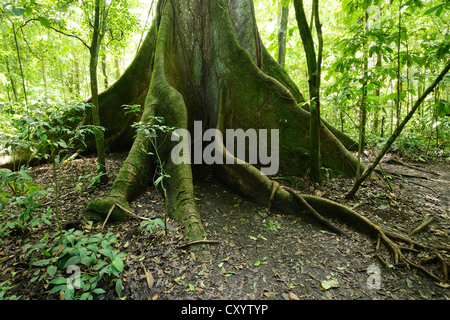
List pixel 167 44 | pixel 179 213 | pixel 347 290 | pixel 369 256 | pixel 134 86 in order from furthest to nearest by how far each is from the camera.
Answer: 1. pixel 134 86
2. pixel 167 44
3. pixel 179 213
4. pixel 369 256
5. pixel 347 290

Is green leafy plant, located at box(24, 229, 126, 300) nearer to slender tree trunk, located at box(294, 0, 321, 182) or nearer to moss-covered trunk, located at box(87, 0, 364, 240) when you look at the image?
moss-covered trunk, located at box(87, 0, 364, 240)

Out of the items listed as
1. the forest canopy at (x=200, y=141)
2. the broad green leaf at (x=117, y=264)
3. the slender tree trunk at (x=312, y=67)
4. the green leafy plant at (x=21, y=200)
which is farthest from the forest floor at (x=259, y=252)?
the slender tree trunk at (x=312, y=67)

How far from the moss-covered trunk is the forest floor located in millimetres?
406

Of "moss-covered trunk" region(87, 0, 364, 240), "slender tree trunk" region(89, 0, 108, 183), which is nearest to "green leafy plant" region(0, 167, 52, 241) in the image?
"moss-covered trunk" region(87, 0, 364, 240)

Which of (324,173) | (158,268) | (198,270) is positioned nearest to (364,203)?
(324,173)

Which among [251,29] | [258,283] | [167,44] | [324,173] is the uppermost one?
[251,29]

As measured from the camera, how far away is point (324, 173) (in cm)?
420

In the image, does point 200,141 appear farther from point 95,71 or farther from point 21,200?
point 21,200

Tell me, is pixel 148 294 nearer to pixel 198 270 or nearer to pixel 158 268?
pixel 158 268

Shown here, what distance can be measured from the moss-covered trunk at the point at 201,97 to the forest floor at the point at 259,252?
0.41 metres

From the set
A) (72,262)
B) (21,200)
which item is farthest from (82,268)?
(21,200)

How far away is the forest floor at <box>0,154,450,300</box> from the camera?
2.03 meters
